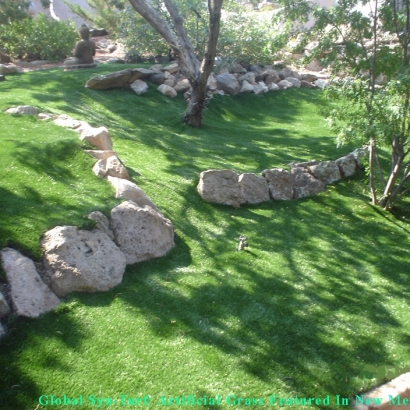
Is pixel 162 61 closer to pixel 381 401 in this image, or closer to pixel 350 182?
pixel 350 182

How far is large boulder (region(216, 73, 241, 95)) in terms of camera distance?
666 inches

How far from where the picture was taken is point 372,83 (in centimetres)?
861

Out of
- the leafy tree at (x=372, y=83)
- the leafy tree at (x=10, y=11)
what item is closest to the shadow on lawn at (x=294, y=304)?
the leafy tree at (x=372, y=83)

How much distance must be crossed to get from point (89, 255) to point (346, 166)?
6738 millimetres

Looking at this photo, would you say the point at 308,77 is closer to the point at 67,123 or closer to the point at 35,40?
the point at 35,40

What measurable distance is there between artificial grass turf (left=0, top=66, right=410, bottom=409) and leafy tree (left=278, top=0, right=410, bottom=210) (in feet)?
3.92

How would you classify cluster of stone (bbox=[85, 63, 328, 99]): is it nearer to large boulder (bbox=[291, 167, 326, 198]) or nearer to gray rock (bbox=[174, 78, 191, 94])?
gray rock (bbox=[174, 78, 191, 94])

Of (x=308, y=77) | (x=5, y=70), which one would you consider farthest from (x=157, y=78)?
(x=308, y=77)

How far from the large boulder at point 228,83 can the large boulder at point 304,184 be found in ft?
27.4

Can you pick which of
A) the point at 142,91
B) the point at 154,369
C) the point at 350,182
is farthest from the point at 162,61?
the point at 154,369

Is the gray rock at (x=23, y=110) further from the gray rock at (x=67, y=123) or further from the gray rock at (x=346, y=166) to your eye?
the gray rock at (x=346, y=166)

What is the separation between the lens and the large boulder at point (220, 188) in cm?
815

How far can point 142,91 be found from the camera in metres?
14.5

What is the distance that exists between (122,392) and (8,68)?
14.4 meters
